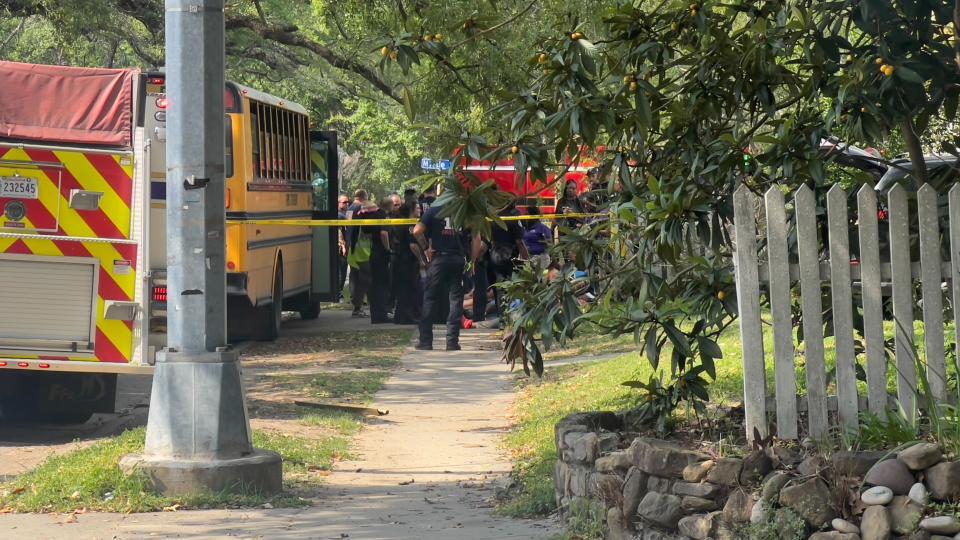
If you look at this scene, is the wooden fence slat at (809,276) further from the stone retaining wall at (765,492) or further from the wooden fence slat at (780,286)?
the stone retaining wall at (765,492)

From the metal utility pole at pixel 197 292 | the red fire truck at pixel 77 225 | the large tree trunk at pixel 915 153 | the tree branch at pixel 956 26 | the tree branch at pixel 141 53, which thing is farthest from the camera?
the tree branch at pixel 141 53

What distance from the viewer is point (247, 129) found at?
1667 centimetres

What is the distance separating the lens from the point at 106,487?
329 inches

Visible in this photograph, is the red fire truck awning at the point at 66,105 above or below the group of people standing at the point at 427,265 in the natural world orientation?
above

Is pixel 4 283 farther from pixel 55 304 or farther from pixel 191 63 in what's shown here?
pixel 191 63

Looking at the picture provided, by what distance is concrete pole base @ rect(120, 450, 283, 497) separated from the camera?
8305 mm

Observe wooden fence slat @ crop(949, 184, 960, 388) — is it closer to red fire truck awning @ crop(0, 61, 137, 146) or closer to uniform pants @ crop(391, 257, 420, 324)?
red fire truck awning @ crop(0, 61, 137, 146)

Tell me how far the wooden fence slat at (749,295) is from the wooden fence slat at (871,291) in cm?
46

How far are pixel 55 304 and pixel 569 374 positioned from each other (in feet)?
19.0

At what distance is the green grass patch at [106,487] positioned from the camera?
812 cm

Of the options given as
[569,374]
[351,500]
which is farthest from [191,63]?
[569,374]

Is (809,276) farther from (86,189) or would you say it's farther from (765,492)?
(86,189)

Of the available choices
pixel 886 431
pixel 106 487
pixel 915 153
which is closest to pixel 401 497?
pixel 106 487

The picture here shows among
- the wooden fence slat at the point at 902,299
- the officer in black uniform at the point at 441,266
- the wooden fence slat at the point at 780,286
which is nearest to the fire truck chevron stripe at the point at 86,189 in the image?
the officer in black uniform at the point at 441,266
